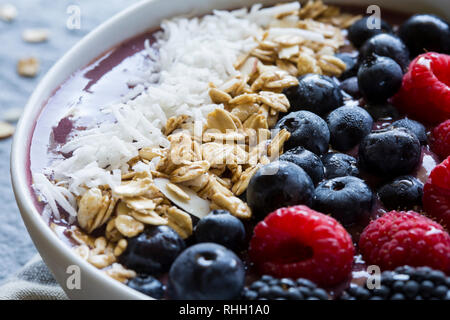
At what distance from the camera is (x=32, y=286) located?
4.85ft

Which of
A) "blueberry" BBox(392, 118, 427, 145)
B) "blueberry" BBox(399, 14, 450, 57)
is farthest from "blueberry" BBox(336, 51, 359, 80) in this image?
"blueberry" BBox(392, 118, 427, 145)

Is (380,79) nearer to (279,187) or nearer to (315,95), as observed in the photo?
(315,95)

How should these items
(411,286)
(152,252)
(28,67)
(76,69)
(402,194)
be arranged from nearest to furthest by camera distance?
(411,286)
(152,252)
(402,194)
(76,69)
(28,67)

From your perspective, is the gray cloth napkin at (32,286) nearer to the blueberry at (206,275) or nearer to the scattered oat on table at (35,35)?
the blueberry at (206,275)

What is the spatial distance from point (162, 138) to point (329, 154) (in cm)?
35

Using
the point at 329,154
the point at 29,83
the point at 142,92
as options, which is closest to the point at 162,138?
the point at 142,92

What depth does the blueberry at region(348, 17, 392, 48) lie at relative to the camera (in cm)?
163

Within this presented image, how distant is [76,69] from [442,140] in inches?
34.9

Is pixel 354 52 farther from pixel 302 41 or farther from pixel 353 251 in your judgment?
pixel 353 251

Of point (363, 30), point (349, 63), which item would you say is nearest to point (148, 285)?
point (349, 63)
